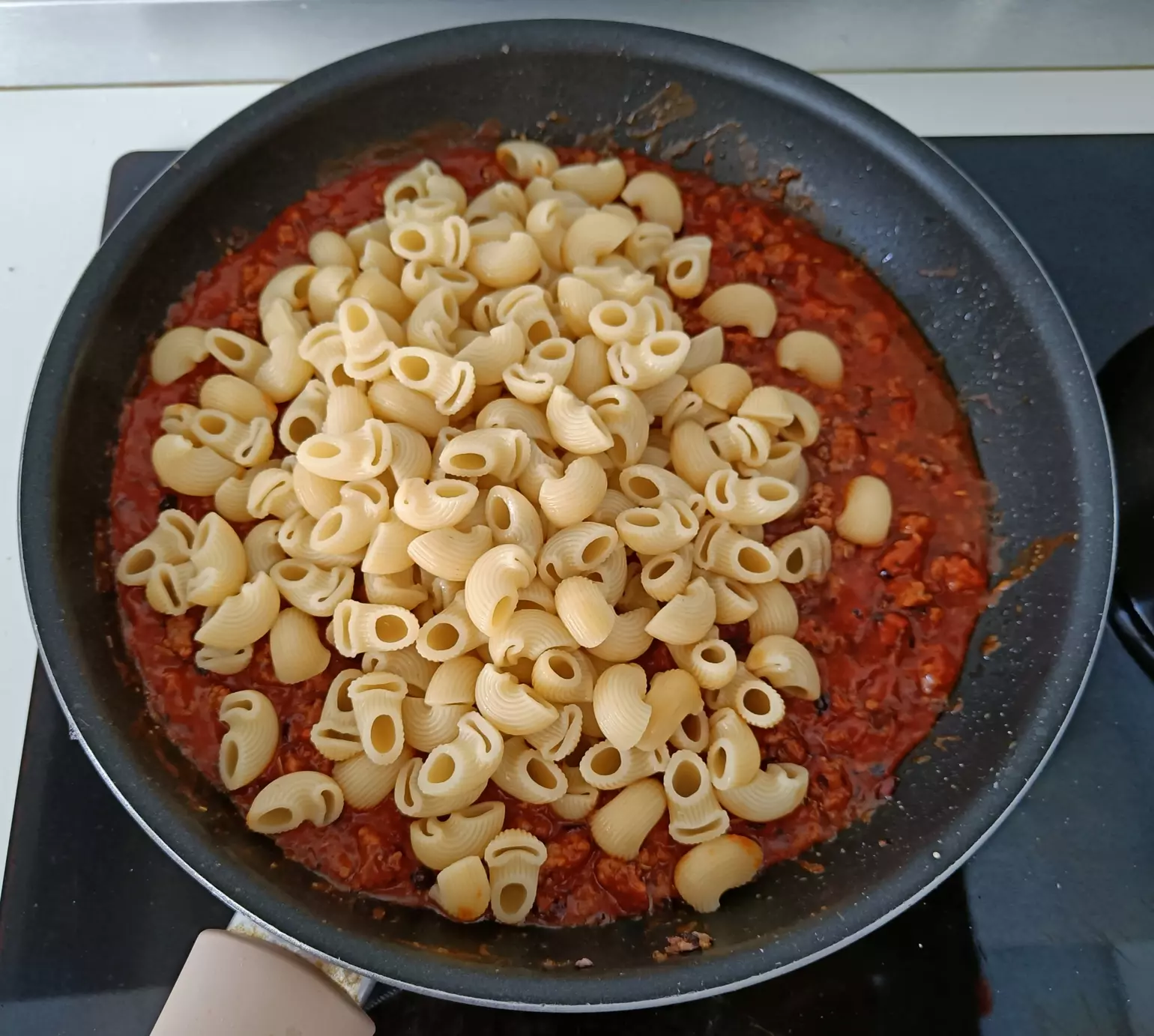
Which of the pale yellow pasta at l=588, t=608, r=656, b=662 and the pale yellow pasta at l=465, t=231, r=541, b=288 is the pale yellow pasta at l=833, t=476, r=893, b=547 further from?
the pale yellow pasta at l=465, t=231, r=541, b=288

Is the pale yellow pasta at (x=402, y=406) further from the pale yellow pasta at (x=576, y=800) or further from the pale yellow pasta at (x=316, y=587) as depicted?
the pale yellow pasta at (x=576, y=800)

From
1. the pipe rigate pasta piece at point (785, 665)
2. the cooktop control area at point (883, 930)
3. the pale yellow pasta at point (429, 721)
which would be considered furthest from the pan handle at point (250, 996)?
the pipe rigate pasta piece at point (785, 665)

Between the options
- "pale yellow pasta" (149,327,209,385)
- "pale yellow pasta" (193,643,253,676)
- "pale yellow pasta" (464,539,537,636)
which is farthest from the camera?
"pale yellow pasta" (149,327,209,385)

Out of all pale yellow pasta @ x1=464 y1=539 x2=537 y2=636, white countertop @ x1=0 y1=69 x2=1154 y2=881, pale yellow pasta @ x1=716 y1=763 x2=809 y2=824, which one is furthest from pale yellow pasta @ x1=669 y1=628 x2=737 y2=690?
white countertop @ x1=0 y1=69 x2=1154 y2=881

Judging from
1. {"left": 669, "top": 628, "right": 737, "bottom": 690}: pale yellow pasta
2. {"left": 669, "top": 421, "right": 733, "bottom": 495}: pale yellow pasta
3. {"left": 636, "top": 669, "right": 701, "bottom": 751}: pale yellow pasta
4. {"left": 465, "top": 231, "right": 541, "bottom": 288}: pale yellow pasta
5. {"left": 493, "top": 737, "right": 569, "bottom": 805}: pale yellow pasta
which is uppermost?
{"left": 465, "top": 231, "right": 541, "bottom": 288}: pale yellow pasta

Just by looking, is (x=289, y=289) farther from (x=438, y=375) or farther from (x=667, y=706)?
(x=667, y=706)

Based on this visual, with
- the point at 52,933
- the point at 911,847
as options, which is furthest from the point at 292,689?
the point at 911,847
